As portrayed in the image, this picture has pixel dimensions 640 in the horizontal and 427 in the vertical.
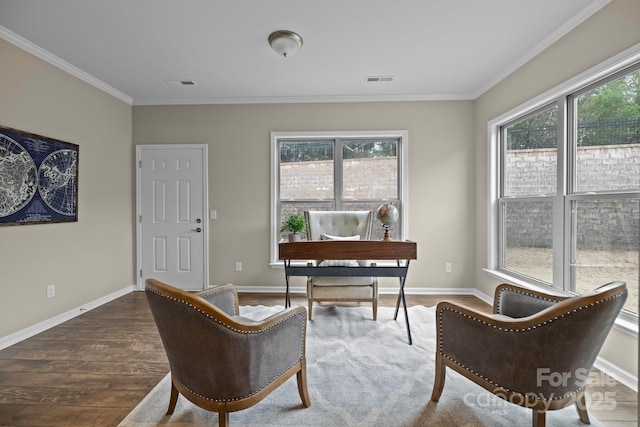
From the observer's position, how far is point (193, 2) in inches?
80.0

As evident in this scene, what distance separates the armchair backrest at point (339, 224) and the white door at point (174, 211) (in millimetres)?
1558

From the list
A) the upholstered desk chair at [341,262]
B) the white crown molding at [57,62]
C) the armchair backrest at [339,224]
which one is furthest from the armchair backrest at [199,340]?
the white crown molding at [57,62]

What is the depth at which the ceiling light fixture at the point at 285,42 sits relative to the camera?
237 cm

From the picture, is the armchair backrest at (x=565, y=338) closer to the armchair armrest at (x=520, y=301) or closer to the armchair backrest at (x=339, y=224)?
the armchair armrest at (x=520, y=301)

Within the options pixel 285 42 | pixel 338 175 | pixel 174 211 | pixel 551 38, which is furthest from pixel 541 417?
pixel 174 211

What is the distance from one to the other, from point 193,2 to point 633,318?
366 centimetres

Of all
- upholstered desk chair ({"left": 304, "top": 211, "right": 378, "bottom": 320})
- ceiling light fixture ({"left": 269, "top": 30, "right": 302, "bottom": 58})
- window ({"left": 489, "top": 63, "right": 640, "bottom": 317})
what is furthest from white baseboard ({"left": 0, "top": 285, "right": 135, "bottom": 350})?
window ({"left": 489, "top": 63, "right": 640, "bottom": 317})

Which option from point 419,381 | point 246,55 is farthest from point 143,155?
point 419,381

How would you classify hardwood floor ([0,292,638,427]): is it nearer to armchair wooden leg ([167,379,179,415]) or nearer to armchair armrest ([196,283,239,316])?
armchair wooden leg ([167,379,179,415])

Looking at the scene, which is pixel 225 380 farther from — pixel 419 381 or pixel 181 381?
pixel 419 381

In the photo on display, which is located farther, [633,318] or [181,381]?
[633,318]

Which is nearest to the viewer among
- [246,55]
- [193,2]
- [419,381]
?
[419,381]

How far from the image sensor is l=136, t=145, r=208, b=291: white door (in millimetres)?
3840

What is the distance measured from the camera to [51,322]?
2762 mm
